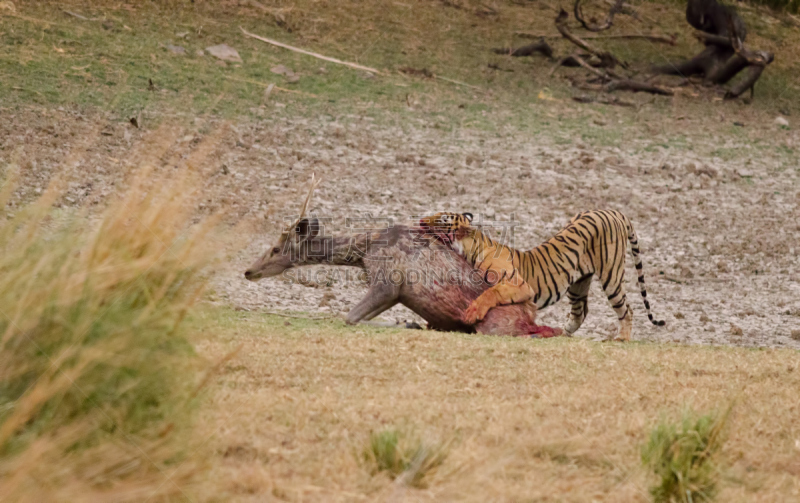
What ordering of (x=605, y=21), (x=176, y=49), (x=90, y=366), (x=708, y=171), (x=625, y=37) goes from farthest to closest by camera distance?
(x=625, y=37) < (x=605, y=21) < (x=176, y=49) < (x=708, y=171) < (x=90, y=366)

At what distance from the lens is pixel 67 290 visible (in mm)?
3596

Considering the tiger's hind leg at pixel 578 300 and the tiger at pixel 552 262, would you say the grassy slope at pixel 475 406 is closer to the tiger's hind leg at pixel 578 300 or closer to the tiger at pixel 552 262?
the tiger at pixel 552 262

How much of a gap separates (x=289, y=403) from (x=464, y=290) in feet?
9.81

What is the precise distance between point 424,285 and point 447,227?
50cm

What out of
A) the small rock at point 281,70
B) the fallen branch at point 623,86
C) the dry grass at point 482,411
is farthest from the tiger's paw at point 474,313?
the fallen branch at point 623,86

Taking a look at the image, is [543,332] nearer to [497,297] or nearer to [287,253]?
[497,297]

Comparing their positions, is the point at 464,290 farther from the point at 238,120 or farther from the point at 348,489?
the point at 238,120

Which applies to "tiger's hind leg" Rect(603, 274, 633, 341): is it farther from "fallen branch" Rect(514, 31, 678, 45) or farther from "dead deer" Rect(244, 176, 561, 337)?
"fallen branch" Rect(514, 31, 678, 45)

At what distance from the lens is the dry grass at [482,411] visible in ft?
12.5

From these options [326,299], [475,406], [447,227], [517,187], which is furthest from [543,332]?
[517,187]

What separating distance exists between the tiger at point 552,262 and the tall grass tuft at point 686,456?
310 cm

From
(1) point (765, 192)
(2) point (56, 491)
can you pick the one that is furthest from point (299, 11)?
(2) point (56, 491)

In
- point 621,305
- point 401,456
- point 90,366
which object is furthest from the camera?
point 621,305

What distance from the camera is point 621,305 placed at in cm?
806
